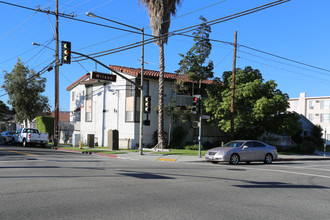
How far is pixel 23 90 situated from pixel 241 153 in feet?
96.8

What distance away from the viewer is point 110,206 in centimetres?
664

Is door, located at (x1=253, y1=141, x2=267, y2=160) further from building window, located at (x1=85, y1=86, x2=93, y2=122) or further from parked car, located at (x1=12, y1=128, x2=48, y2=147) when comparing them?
building window, located at (x1=85, y1=86, x2=93, y2=122)

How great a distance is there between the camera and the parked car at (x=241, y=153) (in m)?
17.7

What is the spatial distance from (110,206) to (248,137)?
25.2m

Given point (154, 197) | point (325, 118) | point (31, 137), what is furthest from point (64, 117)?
point (154, 197)

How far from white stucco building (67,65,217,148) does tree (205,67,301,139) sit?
343cm

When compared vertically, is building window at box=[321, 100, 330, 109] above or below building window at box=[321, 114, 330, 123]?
above

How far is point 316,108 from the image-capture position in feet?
206

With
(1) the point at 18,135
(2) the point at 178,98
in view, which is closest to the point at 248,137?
(2) the point at 178,98

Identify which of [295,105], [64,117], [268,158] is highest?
[295,105]

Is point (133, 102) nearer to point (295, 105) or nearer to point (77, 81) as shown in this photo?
point (77, 81)

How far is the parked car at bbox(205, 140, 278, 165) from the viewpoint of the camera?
1768 cm

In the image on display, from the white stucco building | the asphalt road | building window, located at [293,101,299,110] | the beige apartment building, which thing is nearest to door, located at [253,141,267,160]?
the asphalt road

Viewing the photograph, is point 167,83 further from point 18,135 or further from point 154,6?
point 18,135
